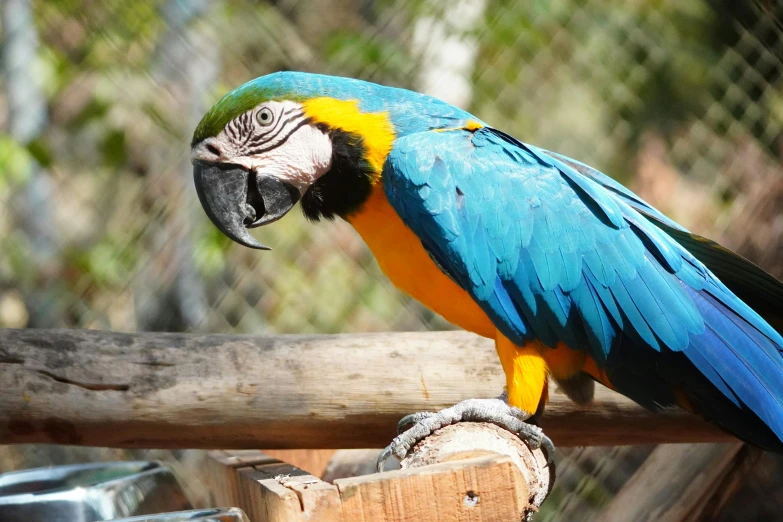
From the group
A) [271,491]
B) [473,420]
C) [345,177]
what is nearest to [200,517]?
[271,491]

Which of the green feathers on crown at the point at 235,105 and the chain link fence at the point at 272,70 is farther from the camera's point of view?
the chain link fence at the point at 272,70

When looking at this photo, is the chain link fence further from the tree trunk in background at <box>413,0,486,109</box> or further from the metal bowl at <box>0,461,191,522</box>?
the metal bowl at <box>0,461,191,522</box>

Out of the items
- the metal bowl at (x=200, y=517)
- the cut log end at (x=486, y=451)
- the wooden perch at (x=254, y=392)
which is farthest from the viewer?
the wooden perch at (x=254, y=392)

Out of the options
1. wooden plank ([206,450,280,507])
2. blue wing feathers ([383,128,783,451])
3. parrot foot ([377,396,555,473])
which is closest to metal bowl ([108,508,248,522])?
wooden plank ([206,450,280,507])

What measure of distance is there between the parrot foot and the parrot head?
344 mm

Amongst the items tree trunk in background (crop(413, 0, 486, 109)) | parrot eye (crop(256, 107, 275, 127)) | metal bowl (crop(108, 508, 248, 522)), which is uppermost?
tree trunk in background (crop(413, 0, 486, 109))

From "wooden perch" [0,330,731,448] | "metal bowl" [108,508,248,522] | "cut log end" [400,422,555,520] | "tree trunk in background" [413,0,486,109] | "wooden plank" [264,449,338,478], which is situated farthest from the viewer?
"tree trunk in background" [413,0,486,109]

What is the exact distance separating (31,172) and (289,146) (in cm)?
124

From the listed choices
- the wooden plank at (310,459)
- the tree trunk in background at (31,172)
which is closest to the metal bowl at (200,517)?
the wooden plank at (310,459)

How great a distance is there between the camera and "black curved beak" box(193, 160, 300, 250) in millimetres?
1219

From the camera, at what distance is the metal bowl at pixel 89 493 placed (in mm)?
957

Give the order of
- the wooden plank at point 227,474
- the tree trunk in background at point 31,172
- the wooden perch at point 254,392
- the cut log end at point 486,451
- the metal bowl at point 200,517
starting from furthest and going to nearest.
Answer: the tree trunk in background at point 31,172 → the wooden perch at point 254,392 → the wooden plank at point 227,474 → the cut log end at point 486,451 → the metal bowl at point 200,517

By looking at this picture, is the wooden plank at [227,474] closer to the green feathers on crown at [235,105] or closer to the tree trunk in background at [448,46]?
the green feathers on crown at [235,105]

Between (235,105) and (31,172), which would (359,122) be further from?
(31,172)
